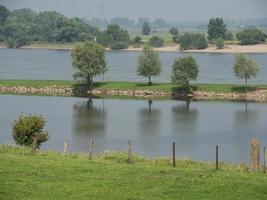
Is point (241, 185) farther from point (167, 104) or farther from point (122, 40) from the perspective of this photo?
point (122, 40)

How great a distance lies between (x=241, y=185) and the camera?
17.8 meters

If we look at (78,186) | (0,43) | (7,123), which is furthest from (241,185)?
(0,43)

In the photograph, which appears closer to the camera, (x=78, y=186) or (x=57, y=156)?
(x=78, y=186)

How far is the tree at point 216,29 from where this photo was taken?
574ft

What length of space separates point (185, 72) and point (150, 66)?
584cm

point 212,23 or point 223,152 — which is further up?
point 212,23

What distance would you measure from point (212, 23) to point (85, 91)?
108 metres

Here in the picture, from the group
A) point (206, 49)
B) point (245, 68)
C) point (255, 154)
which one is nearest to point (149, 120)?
point (245, 68)

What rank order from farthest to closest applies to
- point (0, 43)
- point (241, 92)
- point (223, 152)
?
point (0, 43) < point (241, 92) < point (223, 152)

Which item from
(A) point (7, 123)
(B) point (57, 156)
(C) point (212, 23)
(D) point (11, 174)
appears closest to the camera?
(D) point (11, 174)

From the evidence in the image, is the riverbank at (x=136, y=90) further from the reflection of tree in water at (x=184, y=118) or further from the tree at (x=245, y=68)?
the reflection of tree in water at (x=184, y=118)

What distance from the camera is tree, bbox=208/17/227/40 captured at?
574 feet

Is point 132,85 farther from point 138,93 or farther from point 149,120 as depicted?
point 149,120

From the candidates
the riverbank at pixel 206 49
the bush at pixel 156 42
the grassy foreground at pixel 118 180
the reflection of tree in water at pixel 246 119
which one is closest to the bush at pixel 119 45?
the riverbank at pixel 206 49
